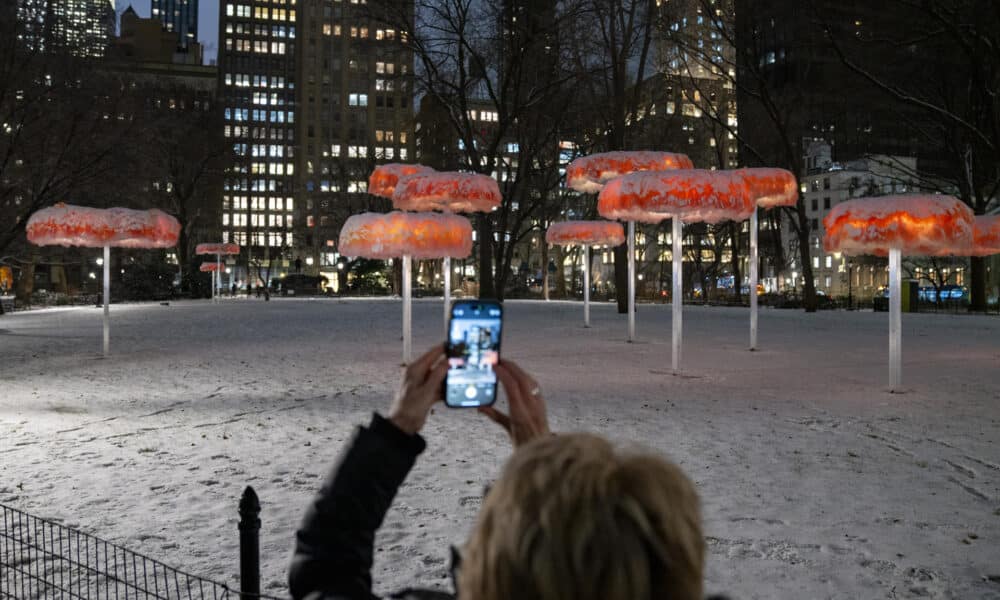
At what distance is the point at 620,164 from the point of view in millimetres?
18953

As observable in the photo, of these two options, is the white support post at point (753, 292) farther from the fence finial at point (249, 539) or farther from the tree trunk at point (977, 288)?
the tree trunk at point (977, 288)

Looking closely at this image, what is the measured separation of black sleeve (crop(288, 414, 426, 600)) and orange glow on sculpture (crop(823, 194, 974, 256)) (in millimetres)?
12111

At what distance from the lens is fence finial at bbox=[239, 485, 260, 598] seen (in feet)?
11.3

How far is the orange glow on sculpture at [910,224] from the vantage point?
1168cm

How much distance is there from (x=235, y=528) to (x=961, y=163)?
41.9 m

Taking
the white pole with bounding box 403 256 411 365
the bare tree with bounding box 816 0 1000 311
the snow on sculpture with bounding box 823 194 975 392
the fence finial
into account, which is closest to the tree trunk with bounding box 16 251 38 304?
the white pole with bounding box 403 256 411 365

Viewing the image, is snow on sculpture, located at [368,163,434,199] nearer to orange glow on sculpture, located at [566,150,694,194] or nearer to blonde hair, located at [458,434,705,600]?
orange glow on sculpture, located at [566,150,694,194]

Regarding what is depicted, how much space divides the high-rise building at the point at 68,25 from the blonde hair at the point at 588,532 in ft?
90.3

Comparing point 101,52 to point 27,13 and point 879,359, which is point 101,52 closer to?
point 27,13

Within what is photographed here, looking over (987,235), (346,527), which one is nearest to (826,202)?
(987,235)

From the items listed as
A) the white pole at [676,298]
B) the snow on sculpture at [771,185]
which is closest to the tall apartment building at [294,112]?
the snow on sculpture at [771,185]

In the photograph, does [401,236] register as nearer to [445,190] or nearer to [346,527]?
[445,190]

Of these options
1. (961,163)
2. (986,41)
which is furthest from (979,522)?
(961,163)

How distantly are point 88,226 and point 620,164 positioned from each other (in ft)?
43.2
